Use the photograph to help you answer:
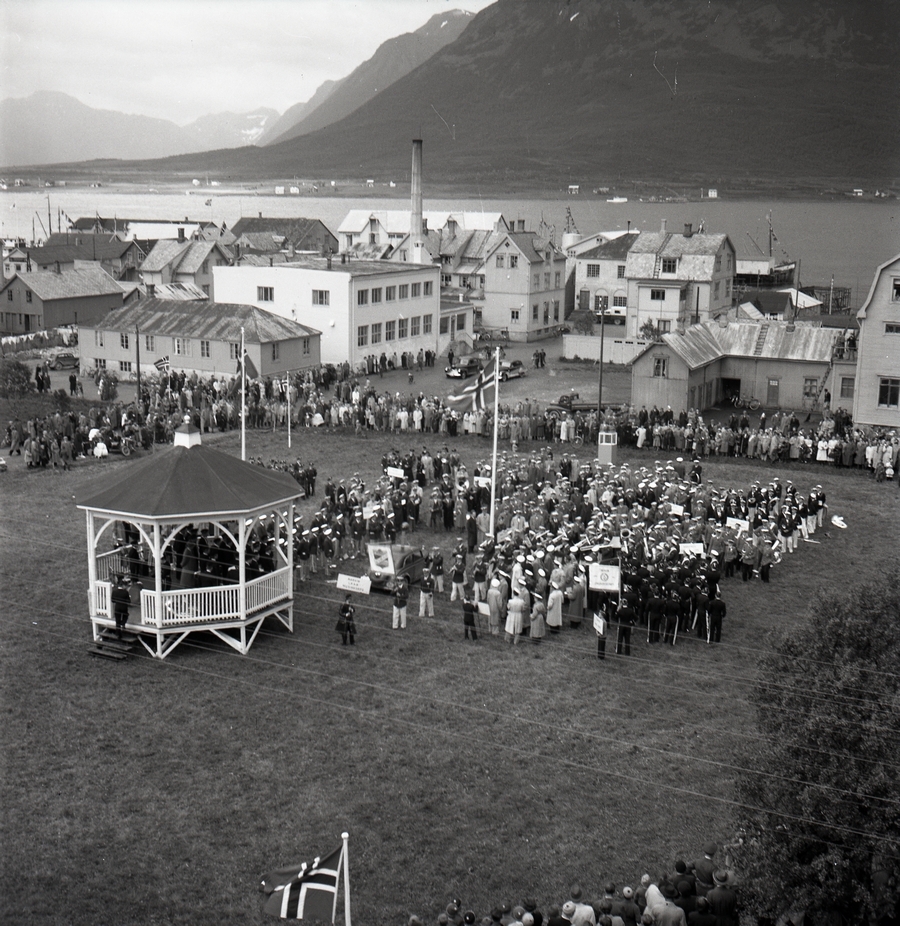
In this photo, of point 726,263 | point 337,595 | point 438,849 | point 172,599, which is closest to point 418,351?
point 726,263

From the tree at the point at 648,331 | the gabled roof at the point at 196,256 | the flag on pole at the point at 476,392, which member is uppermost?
the gabled roof at the point at 196,256

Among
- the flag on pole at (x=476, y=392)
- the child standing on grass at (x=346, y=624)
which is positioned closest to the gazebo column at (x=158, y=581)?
the child standing on grass at (x=346, y=624)

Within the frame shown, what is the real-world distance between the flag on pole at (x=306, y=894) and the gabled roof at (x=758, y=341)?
38981 millimetres

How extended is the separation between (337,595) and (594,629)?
629cm

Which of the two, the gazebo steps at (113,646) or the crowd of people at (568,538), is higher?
the crowd of people at (568,538)

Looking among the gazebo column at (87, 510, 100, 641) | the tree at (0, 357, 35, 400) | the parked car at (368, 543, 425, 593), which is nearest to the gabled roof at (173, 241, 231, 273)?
the tree at (0, 357, 35, 400)

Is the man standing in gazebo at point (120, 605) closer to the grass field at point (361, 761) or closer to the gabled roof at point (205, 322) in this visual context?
the grass field at point (361, 761)

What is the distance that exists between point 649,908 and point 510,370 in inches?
1917

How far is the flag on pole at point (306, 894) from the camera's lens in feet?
42.1

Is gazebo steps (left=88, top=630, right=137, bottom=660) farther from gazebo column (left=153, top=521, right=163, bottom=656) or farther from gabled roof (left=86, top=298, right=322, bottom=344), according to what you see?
gabled roof (left=86, top=298, right=322, bottom=344)

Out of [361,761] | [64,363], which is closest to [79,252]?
[64,363]

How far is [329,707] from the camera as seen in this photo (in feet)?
66.8

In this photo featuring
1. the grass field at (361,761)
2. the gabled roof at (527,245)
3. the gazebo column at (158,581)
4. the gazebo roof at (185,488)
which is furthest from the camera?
the gabled roof at (527,245)

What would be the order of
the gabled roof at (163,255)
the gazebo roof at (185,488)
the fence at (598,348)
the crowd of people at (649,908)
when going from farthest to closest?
the gabled roof at (163,255) → the fence at (598,348) → the gazebo roof at (185,488) → the crowd of people at (649,908)
